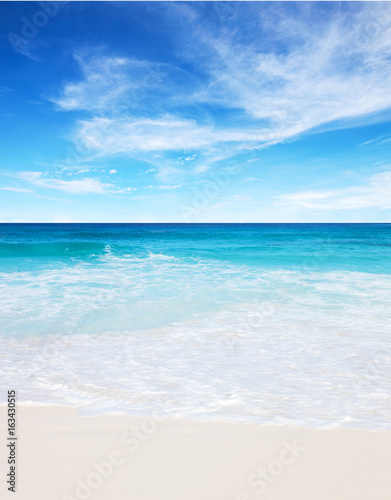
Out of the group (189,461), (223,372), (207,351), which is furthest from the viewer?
(207,351)

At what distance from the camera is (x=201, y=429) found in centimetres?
320

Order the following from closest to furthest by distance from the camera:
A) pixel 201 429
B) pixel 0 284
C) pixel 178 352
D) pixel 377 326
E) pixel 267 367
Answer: pixel 201 429
pixel 267 367
pixel 178 352
pixel 377 326
pixel 0 284

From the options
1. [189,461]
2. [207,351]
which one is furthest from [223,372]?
[189,461]

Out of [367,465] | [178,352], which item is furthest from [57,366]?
[367,465]

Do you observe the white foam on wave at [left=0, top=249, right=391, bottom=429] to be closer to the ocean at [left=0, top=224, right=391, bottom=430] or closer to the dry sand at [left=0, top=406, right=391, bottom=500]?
the ocean at [left=0, top=224, right=391, bottom=430]

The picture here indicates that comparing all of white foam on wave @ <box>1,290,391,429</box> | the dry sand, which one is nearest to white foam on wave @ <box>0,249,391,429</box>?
white foam on wave @ <box>1,290,391,429</box>

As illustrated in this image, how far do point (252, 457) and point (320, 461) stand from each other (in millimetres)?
618

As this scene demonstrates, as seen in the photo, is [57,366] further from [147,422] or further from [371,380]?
[371,380]

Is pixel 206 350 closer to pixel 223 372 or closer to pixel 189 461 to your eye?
pixel 223 372

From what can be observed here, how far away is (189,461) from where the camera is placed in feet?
9.10

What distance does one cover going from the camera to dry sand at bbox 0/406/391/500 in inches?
97.1

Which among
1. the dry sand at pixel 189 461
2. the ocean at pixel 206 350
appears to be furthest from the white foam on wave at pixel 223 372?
the dry sand at pixel 189 461

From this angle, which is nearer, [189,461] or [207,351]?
[189,461]

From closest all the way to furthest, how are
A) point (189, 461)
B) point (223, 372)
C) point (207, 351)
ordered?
1. point (189, 461)
2. point (223, 372)
3. point (207, 351)
